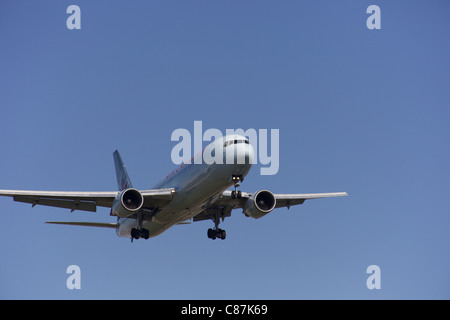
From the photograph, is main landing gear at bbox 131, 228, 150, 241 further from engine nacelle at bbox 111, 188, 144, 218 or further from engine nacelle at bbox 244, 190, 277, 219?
engine nacelle at bbox 244, 190, 277, 219

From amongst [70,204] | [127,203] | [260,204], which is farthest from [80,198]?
[260,204]

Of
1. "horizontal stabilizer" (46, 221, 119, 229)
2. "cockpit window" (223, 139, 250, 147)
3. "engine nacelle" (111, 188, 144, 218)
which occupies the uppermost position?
"cockpit window" (223, 139, 250, 147)

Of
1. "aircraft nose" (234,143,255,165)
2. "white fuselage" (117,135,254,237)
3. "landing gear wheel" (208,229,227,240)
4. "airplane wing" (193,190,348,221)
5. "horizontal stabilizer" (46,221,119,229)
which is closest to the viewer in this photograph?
"aircraft nose" (234,143,255,165)

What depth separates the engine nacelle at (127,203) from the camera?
3784 cm

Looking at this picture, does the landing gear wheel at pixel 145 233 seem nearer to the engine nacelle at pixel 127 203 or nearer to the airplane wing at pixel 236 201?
the engine nacelle at pixel 127 203

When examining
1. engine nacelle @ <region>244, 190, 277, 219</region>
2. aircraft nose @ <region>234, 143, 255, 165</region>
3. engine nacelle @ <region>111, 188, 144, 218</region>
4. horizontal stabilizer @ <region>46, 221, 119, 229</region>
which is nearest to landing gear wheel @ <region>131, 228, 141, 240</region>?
engine nacelle @ <region>111, 188, 144, 218</region>

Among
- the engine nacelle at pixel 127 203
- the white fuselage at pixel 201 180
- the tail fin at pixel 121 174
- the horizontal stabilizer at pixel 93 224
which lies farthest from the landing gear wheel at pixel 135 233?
the tail fin at pixel 121 174

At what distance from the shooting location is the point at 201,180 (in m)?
36.4

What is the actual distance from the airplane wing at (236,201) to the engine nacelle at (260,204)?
2.49 feet

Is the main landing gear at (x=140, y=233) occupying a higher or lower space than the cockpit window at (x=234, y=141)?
lower

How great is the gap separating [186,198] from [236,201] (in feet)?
16.7

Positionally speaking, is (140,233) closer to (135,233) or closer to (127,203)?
(135,233)

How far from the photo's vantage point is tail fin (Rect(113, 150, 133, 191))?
51.7m
